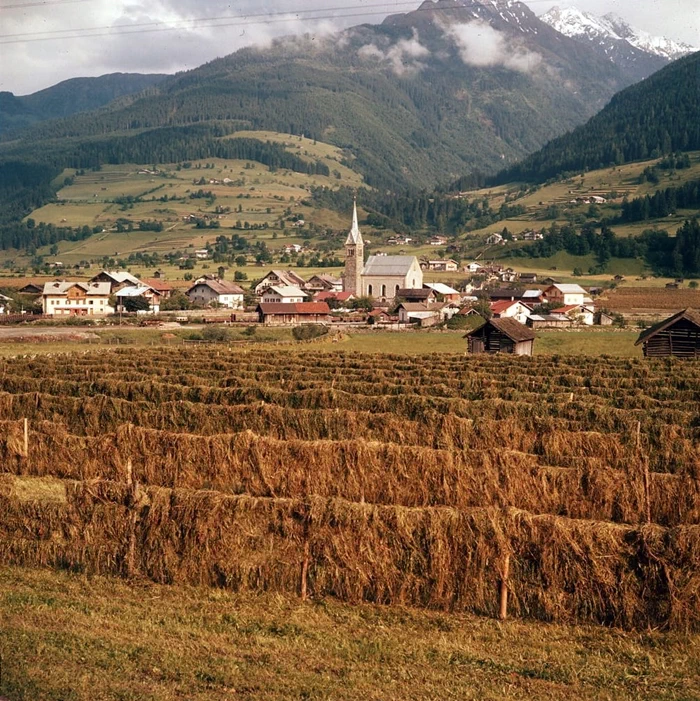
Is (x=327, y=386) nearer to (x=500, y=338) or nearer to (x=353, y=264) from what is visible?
(x=500, y=338)

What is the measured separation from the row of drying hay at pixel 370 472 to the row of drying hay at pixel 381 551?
10.2 feet

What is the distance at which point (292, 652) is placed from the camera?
1249 centimetres

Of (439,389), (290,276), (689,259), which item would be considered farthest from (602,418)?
(689,259)

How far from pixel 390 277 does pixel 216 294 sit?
24677mm

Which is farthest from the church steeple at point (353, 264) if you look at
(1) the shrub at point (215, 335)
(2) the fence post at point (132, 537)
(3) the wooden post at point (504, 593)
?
(3) the wooden post at point (504, 593)

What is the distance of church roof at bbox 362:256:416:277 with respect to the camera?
127m

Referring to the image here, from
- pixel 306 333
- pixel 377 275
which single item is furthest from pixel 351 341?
pixel 377 275

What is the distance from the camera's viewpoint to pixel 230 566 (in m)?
15.3

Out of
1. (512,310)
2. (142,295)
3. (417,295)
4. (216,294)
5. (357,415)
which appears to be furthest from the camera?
(216,294)

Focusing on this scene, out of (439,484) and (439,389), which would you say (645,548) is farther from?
(439,389)

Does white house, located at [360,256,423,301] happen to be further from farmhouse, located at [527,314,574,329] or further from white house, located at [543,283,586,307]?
farmhouse, located at [527,314,574,329]

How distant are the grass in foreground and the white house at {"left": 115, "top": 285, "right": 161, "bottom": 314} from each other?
91663mm

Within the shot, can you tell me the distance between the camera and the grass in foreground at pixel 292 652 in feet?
37.1

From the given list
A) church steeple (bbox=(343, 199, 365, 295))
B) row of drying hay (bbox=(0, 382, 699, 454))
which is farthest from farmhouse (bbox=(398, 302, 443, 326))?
row of drying hay (bbox=(0, 382, 699, 454))
